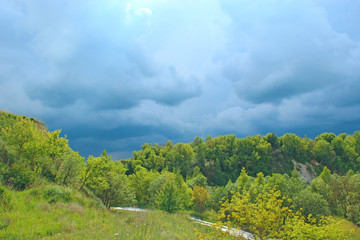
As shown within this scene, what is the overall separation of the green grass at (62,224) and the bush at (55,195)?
0.17 metres

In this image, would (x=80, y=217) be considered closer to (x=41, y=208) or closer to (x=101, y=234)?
(x=41, y=208)

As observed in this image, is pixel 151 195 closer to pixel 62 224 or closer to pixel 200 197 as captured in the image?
pixel 200 197

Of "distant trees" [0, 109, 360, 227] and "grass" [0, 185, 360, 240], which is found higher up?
"distant trees" [0, 109, 360, 227]

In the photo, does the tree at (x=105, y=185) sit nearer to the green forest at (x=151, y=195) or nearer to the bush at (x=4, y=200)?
the green forest at (x=151, y=195)

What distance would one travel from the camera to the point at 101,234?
12445 millimetres

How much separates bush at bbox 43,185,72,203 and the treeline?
264 ft

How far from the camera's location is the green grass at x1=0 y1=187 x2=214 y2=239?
1220 cm

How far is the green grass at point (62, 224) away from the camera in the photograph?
12.2 meters

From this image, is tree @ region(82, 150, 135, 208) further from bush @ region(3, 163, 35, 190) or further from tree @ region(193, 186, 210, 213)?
tree @ region(193, 186, 210, 213)

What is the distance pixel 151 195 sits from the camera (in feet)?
191

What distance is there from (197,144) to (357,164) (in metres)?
94.2

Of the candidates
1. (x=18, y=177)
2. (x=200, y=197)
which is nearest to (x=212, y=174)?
(x=200, y=197)

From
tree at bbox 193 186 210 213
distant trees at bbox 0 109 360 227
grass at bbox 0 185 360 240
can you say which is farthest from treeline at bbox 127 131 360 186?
grass at bbox 0 185 360 240

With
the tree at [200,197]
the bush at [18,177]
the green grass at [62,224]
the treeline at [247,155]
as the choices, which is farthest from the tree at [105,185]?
the treeline at [247,155]
